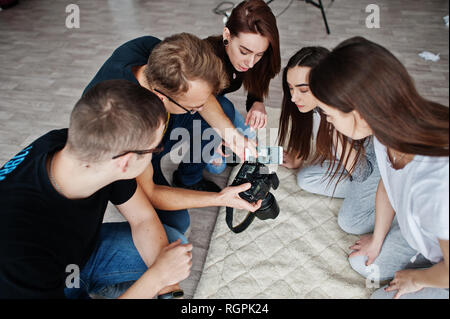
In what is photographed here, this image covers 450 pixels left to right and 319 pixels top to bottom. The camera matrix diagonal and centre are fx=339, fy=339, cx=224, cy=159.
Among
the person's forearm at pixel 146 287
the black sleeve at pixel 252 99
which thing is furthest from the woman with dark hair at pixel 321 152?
the person's forearm at pixel 146 287

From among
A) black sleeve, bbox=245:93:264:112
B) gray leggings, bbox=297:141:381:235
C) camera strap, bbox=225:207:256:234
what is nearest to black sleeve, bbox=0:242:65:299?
camera strap, bbox=225:207:256:234

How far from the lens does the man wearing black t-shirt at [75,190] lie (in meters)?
0.73

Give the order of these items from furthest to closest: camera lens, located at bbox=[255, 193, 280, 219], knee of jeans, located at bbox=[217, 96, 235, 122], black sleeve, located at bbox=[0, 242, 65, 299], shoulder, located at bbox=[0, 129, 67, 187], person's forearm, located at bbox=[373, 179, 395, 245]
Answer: knee of jeans, located at bbox=[217, 96, 235, 122] → camera lens, located at bbox=[255, 193, 280, 219] → person's forearm, located at bbox=[373, 179, 395, 245] → shoulder, located at bbox=[0, 129, 67, 187] → black sleeve, located at bbox=[0, 242, 65, 299]

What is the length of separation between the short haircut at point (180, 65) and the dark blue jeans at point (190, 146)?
0.31 metres

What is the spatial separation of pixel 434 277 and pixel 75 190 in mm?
931

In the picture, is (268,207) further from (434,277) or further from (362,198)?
(434,277)

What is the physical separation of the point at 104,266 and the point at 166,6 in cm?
268

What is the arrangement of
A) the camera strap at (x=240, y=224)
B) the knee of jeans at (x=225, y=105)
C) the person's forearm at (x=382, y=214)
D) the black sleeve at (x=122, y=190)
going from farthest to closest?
1. the knee of jeans at (x=225, y=105)
2. the camera strap at (x=240, y=224)
3. the person's forearm at (x=382, y=214)
4. the black sleeve at (x=122, y=190)

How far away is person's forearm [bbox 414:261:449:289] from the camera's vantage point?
2.74ft

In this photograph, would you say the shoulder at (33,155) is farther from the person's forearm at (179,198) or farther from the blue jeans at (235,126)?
the blue jeans at (235,126)

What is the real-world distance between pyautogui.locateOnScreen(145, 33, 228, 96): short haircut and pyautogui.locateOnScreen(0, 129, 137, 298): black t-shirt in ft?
1.09

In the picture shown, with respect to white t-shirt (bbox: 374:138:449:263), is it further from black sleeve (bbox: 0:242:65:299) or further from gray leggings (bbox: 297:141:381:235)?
black sleeve (bbox: 0:242:65:299)

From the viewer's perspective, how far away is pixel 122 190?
0.98 meters

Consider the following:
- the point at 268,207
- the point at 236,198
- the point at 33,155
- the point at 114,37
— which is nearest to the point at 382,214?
the point at 268,207
